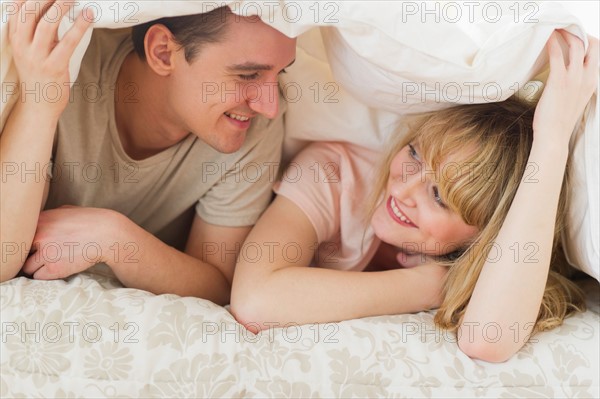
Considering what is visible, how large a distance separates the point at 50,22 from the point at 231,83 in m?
0.36

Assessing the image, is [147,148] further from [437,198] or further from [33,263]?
[437,198]

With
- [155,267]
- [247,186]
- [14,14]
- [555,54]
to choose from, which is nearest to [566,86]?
[555,54]

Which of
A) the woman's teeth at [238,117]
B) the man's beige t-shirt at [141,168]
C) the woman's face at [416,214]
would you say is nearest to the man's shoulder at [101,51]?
the man's beige t-shirt at [141,168]

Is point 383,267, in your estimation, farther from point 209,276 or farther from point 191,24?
point 191,24

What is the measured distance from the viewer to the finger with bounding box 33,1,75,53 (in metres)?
1.07

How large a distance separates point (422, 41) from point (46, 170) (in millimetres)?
664

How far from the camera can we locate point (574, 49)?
1.20 m

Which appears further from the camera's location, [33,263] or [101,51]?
[101,51]

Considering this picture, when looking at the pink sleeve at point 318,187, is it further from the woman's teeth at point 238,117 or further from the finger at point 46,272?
the finger at point 46,272

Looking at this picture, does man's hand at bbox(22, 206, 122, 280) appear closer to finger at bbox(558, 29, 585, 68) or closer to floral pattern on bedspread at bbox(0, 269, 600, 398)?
floral pattern on bedspread at bbox(0, 269, 600, 398)

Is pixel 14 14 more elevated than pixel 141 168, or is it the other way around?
pixel 14 14

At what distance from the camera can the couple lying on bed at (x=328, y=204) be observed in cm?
120

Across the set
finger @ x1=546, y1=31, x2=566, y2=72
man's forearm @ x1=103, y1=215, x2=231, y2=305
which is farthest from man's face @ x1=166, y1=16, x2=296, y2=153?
finger @ x1=546, y1=31, x2=566, y2=72

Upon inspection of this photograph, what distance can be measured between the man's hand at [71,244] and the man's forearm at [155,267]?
0.04ft
